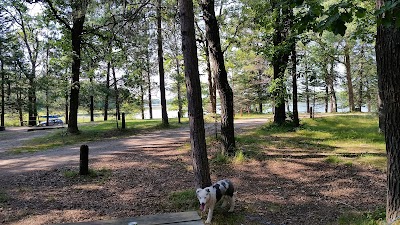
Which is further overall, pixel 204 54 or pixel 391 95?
pixel 204 54

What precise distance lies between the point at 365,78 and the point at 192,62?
30.5 meters

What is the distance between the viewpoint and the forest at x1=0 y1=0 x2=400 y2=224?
3.86m

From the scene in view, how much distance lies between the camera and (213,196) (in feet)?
15.6

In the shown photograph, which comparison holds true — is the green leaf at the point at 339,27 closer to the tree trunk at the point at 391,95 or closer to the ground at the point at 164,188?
the tree trunk at the point at 391,95

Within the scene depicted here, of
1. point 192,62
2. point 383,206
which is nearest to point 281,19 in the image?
point 192,62

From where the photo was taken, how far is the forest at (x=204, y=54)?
152 inches

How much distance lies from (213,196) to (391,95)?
9.01 feet

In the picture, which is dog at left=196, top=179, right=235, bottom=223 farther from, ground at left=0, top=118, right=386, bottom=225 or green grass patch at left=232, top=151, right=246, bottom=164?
green grass patch at left=232, top=151, right=246, bottom=164

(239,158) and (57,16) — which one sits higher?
(57,16)

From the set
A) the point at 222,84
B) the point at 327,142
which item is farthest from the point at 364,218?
the point at 327,142

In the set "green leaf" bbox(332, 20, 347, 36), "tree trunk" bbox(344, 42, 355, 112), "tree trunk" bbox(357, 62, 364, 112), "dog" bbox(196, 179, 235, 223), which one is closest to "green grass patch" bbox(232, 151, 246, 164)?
"dog" bbox(196, 179, 235, 223)

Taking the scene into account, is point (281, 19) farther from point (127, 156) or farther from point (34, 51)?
point (34, 51)

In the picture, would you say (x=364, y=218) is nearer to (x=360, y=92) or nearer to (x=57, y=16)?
(x=57, y=16)

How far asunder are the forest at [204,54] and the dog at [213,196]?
1.96 feet
